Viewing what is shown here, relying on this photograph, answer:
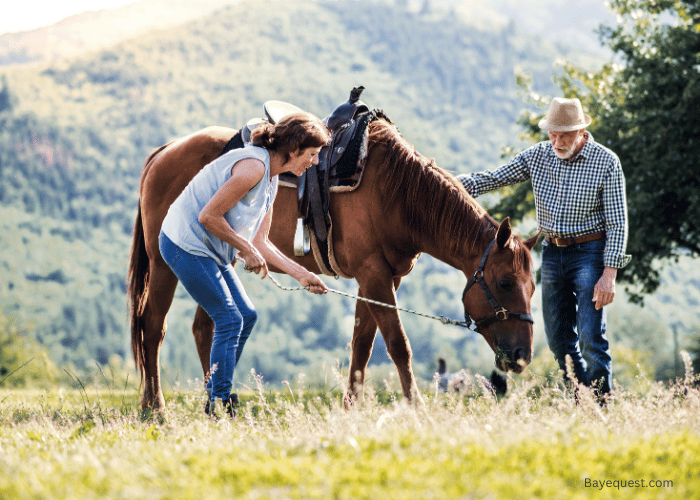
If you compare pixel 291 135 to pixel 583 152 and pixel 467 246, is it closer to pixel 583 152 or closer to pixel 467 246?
pixel 467 246

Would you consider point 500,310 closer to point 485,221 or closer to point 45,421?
point 485,221

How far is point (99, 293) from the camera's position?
413 ft

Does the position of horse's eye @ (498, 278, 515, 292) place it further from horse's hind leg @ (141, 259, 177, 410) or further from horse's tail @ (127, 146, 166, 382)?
horse's tail @ (127, 146, 166, 382)

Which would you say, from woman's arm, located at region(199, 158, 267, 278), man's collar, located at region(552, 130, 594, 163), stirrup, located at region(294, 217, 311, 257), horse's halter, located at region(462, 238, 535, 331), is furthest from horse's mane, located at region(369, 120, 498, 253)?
woman's arm, located at region(199, 158, 267, 278)

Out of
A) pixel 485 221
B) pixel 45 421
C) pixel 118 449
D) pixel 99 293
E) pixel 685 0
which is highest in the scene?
pixel 685 0

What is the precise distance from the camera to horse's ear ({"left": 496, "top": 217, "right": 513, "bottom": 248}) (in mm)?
4863

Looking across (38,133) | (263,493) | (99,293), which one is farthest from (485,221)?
(38,133)

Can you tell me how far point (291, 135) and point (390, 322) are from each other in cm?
173

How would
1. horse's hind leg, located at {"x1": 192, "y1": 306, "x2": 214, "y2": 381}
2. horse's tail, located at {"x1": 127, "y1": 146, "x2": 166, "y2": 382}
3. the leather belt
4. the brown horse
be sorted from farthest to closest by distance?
1. horse's hind leg, located at {"x1": 192, "y1": 306, "x2": 214, "y2": 381}
2. horse's tail, located at {"x1": 127, "y1": 146, "x2": 166, "y2": 382}
3. the leather belt
4. the brown horse

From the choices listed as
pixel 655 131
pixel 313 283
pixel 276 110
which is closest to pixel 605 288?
pixel 313 283

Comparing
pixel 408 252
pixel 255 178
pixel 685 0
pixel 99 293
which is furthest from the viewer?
pixel 99 293

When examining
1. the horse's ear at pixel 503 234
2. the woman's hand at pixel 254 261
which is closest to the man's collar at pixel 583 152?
the horse's ear at pixel 503 234

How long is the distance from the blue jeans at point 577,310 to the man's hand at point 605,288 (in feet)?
0.31

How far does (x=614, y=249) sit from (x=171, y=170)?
13.4 feet
